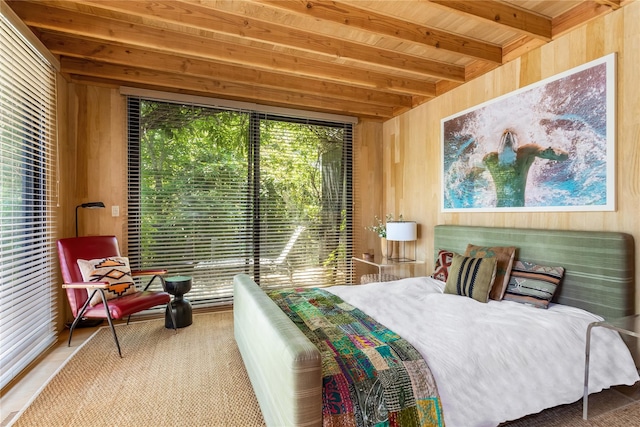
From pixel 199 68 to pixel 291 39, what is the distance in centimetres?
111

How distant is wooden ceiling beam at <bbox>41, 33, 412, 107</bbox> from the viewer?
2.84 meters

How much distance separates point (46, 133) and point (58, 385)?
2.14 meters

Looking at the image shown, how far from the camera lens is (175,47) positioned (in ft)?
9.09

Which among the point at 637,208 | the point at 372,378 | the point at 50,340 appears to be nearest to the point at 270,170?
the point at 50,340

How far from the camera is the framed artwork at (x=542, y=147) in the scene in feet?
7.44

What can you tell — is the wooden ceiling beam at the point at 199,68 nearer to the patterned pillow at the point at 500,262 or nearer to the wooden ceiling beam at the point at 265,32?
the wooden ceiling beam at the point at 265,32

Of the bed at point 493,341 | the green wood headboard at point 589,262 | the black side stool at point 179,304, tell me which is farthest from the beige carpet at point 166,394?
the green wood headboard at point 589,262

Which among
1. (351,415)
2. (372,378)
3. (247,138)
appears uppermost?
(247,138)

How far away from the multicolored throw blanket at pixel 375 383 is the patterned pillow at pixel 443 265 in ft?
5.15

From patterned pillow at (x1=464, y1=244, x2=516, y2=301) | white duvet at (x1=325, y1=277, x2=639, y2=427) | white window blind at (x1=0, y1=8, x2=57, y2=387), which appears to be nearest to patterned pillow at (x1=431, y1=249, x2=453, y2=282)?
patterned pillow at (x1=464, y1=244, x2=516, y2=301)

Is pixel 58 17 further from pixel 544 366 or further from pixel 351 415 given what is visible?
pixel 544 366

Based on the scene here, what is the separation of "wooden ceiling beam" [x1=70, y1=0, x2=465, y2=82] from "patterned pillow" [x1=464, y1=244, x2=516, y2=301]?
1.83 metres

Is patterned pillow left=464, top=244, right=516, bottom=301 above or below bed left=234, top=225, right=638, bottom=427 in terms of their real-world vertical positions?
→ above

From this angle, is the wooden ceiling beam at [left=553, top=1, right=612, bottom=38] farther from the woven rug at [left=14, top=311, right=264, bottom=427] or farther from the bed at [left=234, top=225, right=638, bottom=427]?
the woven rug at [left=14, top=311, right=264, bottom=427]
